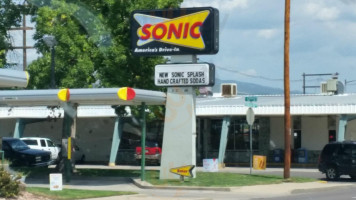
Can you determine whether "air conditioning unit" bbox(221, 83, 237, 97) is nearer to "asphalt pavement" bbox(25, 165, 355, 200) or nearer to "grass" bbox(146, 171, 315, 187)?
"grass" bbox(146, 171, 315, 187)

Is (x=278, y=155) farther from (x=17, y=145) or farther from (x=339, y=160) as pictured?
(x=17, y=145)

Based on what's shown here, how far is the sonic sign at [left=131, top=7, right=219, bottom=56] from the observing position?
28.8m

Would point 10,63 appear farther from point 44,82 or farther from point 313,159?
point 313,159

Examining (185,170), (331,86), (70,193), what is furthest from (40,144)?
(70,193)

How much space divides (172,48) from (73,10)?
5704 mm

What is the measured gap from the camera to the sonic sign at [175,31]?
28.8 m

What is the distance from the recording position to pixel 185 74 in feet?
94.6

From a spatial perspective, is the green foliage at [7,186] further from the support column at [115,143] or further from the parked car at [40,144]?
the support column at [115,143]

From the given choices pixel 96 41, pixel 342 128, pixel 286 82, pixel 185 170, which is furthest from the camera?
pixel 342 128

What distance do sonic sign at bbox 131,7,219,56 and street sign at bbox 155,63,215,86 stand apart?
62cm

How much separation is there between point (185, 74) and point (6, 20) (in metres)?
10.2

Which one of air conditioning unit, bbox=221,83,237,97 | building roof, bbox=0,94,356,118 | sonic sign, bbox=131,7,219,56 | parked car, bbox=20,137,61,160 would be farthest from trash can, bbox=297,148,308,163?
sonic sign, bbox=131,7,219,56

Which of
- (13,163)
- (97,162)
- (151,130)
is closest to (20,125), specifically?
(97,162)

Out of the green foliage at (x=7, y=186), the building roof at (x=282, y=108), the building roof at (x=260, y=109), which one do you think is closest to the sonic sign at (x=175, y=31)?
the building roof at (x=260, y=109)
